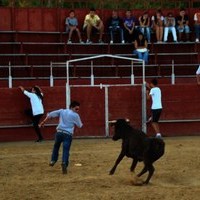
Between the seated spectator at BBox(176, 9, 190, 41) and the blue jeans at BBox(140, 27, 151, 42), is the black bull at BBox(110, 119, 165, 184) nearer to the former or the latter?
the blue jeans at BBox(140, 27, 151, 42)

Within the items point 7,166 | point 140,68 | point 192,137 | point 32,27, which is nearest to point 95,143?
point 192,137

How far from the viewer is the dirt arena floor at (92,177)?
843 centimetres

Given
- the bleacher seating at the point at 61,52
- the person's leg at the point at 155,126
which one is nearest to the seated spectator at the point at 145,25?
the bleacher seating at the point at 61,52

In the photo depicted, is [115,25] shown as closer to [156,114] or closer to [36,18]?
[36,18]

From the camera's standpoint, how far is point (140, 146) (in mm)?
9562

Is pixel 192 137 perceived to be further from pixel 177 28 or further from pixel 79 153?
pixel 177 28

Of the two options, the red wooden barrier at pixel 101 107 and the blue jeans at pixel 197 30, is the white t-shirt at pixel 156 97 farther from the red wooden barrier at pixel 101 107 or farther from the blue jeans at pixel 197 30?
the blue jeans at pixel 197 30

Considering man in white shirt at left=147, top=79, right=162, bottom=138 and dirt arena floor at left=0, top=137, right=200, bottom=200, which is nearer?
dirt arena floor at left=0, top=137, right=200, bottom=200

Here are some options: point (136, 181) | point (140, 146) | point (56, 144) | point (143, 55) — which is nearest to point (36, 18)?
point (143, 55)

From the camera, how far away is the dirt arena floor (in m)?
8.43

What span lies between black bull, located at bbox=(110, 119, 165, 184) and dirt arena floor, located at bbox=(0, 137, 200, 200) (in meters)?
0.32

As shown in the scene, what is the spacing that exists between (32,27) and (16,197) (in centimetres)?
1539

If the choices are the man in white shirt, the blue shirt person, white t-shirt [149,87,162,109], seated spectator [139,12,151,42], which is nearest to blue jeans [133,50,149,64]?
seated spectator [139,12,151,42]

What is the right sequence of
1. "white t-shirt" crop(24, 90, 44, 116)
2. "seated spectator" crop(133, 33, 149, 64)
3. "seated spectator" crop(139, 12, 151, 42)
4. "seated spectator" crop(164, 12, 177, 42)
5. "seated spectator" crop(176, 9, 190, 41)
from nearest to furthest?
"white t-shirt" crop(24, 90, 44, 116) < "seated spectator" crop(133, 33, 149, 64) < "seated spectator" crop(139, 12, 151, 42) < "seated spectator" crop(164, 12, 177, 42) < "seated spectator" crop(176, 9, 190, 41)
